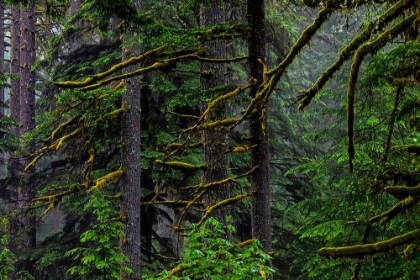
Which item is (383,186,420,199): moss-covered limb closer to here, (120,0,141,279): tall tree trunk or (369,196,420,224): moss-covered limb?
(369,196,420,224): moss-covered limb

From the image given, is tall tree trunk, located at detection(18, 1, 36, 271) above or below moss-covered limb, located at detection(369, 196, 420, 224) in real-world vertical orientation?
above

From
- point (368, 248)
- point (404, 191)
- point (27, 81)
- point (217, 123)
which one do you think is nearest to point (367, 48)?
point (404, 191)

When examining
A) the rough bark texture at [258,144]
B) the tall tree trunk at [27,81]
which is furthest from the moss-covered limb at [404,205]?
the tall tree trunk at [27,81]

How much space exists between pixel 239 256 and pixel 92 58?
37.9 feet

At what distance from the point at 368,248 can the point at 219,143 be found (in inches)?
112

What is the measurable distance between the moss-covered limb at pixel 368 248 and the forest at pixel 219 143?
1 centimetres

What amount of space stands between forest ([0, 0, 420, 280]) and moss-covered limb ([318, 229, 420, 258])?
0.01 m

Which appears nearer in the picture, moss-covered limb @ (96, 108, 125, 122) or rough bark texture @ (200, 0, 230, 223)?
rough bark texture @ (200, 0, 230, 223)

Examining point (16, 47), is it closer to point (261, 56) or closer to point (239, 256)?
point (261, 56)

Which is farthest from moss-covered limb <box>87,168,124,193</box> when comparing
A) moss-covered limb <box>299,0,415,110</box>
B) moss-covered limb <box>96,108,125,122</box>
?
moss-covered limb <box>299,0,415,110</box>

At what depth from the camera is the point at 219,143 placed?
6.71 metres

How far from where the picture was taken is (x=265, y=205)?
7066 millimetres

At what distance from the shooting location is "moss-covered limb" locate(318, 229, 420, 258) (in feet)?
13.8

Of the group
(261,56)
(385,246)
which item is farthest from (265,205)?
(385,246)
